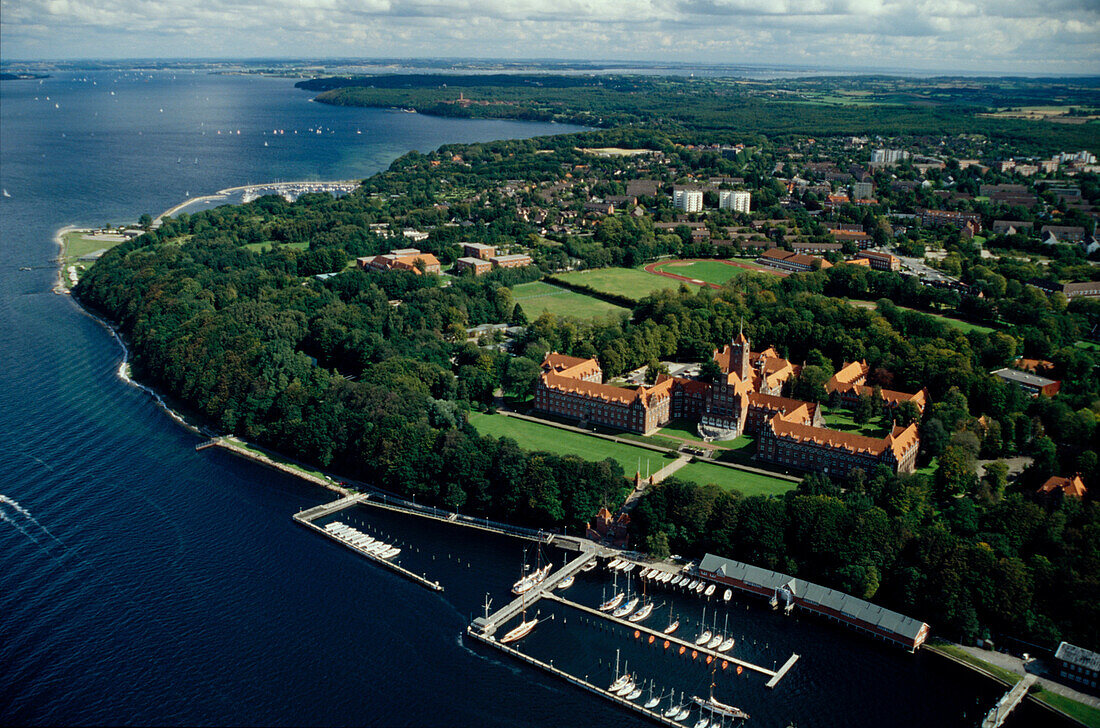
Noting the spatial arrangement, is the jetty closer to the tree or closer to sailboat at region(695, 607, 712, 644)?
sailboat at region(695, 607, 712, 644)

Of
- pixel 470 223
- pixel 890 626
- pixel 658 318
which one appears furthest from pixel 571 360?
pixel 470 223

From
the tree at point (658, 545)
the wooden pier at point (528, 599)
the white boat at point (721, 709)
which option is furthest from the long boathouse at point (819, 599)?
the white boat at point (721, 709)

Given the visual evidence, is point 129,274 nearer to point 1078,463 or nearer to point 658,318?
point 658,318

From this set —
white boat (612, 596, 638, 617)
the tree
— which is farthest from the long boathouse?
white boat (612, 596, 638, 617)

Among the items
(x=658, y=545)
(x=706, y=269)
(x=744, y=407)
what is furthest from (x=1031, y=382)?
(x=706, y=269)

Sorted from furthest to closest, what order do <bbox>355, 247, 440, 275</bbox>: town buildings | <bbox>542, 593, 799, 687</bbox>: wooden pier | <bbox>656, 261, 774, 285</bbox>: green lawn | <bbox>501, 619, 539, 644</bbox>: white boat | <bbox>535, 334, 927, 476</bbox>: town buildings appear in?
<bbox>656, 261, 774, 285</bbox>: green lawn → <bbox>355, 247, 440, 275</bbox>: town buildings → <bbox>535, 334, 927, 476</bbox>: town buildings → <bbox>501, 619, 539, 644</bbox>: white boat → <bbox>542, 593, 799, 687</bbox>: wooden pier

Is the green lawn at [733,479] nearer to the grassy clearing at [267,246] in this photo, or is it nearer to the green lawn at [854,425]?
the green lawn at [854,425]
